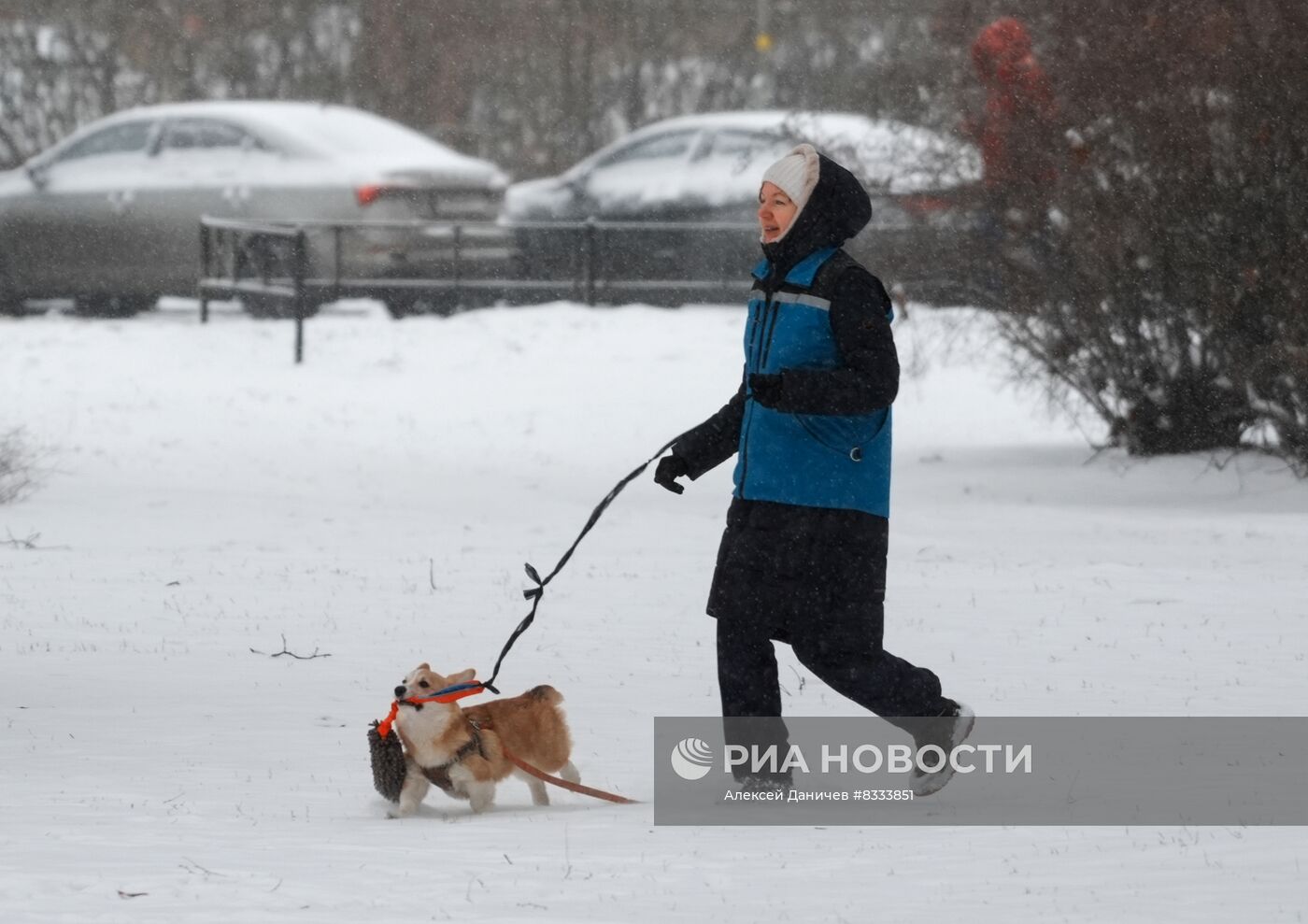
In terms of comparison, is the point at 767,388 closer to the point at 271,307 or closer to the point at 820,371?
the point at 820,371

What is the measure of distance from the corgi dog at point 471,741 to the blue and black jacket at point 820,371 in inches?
33.2

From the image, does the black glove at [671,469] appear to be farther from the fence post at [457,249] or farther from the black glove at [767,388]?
the fence post at [457,249]

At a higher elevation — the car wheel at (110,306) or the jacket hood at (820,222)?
the jacket hood at (820,222)

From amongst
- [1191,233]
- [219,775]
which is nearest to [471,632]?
[219,775]

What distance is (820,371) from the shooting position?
4.91 meters

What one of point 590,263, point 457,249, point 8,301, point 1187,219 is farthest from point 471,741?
point 8,301

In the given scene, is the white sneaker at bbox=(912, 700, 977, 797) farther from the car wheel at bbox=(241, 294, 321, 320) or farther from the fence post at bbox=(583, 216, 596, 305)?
the car wheel at bbox=(241, 294, 321, 320)

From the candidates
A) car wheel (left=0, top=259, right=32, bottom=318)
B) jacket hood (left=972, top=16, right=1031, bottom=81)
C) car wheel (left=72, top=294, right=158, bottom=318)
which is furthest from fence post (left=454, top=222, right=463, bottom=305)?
jacket hood (left=972, top=16, right=1031, bottom=81)

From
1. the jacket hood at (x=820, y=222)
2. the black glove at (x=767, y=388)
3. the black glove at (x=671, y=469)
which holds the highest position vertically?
the jacket hood at (x=820, y=222)

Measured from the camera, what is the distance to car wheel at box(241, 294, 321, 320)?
16.8m

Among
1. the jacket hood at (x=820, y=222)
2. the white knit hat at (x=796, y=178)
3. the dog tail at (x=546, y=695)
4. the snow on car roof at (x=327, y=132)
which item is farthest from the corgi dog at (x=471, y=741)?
the snow on car roof at (x=327, y=132)

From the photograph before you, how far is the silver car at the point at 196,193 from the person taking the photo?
16.9 m

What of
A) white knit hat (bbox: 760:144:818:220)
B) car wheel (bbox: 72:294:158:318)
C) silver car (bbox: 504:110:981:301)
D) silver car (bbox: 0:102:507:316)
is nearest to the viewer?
white knit hat (bbox: 760:144:818:220)

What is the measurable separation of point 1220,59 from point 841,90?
14.0 meters
